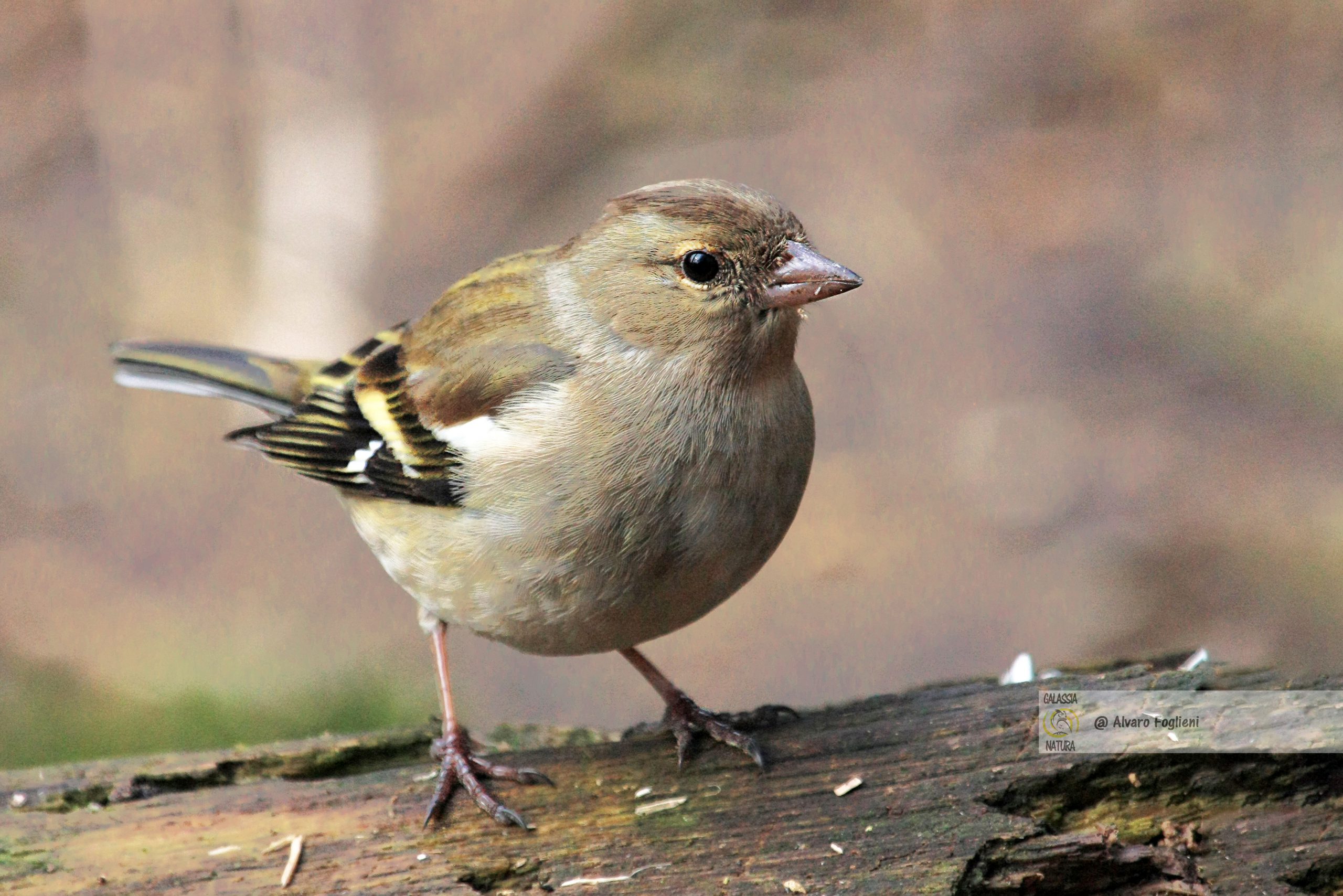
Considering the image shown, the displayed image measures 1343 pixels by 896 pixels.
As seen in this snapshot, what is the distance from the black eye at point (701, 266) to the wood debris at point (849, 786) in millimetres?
1562

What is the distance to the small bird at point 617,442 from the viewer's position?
3.69 metres

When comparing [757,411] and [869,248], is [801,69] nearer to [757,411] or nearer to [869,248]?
[869,248]

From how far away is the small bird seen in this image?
3.69 m

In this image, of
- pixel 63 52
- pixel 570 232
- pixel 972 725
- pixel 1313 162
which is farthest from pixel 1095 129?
pixel 63 52

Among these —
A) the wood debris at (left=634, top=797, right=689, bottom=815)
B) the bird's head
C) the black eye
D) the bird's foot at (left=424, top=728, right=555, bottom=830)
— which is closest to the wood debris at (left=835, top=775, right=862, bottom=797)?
the wood debris at (left=634, top=797, right=689, bottom=815)

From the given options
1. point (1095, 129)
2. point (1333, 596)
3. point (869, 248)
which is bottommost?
point (1333, 596)

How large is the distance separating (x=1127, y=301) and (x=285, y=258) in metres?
5.79

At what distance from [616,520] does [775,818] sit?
1023mm

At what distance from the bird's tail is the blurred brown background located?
6.89ft

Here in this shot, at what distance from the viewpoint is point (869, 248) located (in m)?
9.22

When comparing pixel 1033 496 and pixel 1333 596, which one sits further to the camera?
pixel 1033 496

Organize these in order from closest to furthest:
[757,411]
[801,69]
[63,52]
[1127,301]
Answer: [757,411]
[1127,301]
[63,52]
[801,69]

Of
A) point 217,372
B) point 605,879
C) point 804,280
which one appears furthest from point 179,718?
point 804,280

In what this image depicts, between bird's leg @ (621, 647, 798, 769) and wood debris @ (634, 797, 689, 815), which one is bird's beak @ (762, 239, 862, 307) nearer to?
bird's leg @ (621, 647, 798, 769)
